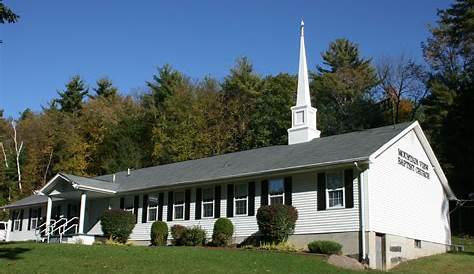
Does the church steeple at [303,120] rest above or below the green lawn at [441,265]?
above

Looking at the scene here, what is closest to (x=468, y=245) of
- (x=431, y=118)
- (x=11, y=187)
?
(x=431, y=118)

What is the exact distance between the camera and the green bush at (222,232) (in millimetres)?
25484

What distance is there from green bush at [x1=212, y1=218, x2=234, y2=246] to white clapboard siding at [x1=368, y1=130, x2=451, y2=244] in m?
6.58

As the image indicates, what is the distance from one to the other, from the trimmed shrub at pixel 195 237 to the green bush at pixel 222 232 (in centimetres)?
→ 96

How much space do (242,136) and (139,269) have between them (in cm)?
3444

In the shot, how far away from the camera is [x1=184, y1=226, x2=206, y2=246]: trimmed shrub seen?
26.7m

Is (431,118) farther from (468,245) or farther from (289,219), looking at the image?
(289,219)

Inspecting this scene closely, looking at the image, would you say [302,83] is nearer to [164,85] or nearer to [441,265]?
[441,265]

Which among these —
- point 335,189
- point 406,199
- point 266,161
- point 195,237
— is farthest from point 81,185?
point 406,199

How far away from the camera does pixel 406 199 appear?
25406mm

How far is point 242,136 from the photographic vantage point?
5169cm

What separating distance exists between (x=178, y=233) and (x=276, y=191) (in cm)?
537

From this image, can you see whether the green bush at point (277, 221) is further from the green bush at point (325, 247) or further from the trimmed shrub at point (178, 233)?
the trimmed shrub at point (178, 233)

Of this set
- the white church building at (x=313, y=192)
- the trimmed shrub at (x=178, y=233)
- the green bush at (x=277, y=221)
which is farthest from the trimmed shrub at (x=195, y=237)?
the green bush at (x=277, y=221)
